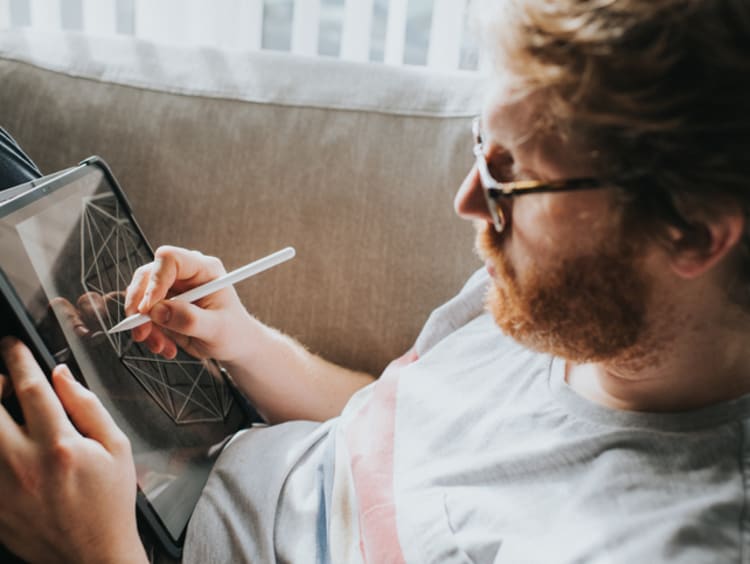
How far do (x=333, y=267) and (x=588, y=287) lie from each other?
0.52 meters

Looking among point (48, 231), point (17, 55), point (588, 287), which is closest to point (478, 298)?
point (588, 287)

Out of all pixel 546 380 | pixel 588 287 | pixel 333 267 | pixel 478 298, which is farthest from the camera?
pixel 333 267

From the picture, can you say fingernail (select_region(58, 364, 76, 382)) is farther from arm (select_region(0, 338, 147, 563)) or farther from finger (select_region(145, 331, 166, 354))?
finger (select_region(145, 331, 166, 354))

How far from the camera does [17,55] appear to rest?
4.25 ft

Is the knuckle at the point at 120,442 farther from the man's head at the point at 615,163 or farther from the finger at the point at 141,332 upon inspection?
the man's head at the point at 615,163

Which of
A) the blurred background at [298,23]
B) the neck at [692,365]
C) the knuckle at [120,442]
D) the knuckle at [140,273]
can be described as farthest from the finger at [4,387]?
the blurred background at [298,23]

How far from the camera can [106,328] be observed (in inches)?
34.0

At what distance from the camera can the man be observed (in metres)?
0.67

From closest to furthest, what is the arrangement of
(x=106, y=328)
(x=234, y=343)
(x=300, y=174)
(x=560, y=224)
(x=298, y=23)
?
(x=560, y=224) < (x=106, y=328) < (x=234, y=343) < (x=300, y=174) < (x=298, y=23)

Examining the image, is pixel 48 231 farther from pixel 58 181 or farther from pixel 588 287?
pixel 588 287

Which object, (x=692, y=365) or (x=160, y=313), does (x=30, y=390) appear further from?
(x=692, y=365)

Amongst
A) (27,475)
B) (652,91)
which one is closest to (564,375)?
(652,91)

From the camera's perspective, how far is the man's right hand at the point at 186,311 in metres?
0.90

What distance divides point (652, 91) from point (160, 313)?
1.89 feet
